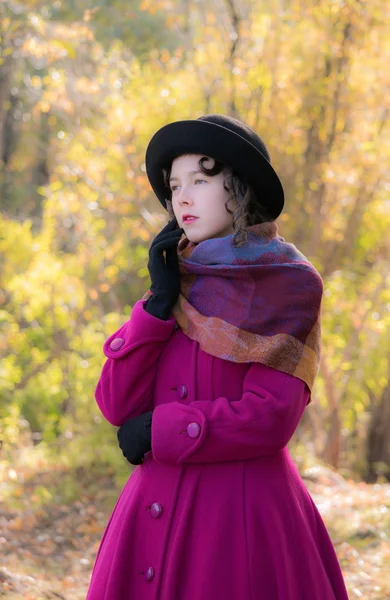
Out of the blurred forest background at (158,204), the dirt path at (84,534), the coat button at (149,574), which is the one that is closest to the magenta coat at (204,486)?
the coat button at (149,574)

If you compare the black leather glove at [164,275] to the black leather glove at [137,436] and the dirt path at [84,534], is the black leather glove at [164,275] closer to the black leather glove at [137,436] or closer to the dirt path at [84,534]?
the black leather glove at [137,436]

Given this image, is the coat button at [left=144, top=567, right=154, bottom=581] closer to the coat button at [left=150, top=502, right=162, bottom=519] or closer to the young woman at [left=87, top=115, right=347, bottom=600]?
the young woman at [left=87, top=115, right=347, bottom=600]

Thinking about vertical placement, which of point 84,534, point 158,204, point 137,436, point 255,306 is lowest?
point 84,534

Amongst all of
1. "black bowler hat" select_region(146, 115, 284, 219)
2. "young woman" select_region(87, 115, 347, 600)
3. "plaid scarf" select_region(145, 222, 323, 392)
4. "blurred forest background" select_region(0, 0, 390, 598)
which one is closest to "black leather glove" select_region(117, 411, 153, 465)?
"young woman" select_region(87, 115, 347, 600)

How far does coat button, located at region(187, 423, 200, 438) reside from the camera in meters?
1.88

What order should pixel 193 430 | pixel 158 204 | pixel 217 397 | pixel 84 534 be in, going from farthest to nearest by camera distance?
pixel 158 204
pixel 84 534
pixel 217 397
pixel 193 430

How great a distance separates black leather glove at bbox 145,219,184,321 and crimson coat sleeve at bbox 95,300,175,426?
0.03 meters

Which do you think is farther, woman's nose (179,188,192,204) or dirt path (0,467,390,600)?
dirt path (0,467,390,600)

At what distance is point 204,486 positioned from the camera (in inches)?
76.7

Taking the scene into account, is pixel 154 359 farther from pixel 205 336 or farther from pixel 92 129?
pixel 92 129

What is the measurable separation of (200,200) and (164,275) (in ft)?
0.74

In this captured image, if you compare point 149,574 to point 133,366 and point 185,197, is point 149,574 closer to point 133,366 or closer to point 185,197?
point 133,366

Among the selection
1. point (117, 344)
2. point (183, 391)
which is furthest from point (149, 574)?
point (117, 344)

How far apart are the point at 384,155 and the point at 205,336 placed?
4726 mm
